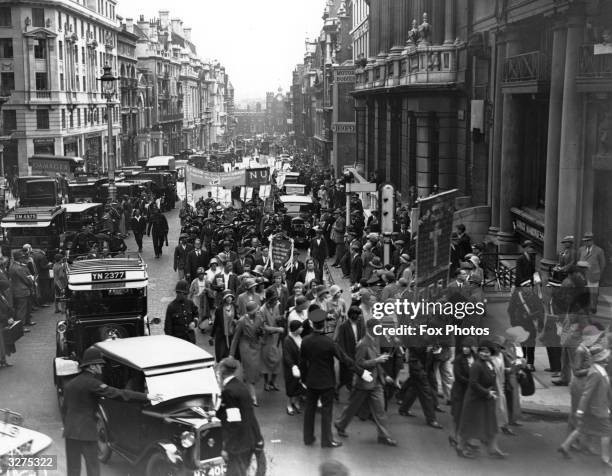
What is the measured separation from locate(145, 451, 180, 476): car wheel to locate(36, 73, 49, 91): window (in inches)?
2632

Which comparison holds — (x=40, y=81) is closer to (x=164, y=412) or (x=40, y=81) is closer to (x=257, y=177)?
(x=257, y=177)

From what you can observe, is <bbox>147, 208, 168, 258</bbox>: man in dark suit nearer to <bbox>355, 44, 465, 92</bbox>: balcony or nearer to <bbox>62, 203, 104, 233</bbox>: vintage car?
<bbox>62, 203, 104, 233</bbox>: vintage car

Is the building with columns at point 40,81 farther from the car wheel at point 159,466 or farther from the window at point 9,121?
the car wheel at point 159,466

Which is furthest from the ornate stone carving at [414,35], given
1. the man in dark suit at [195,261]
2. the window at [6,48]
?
the window at [6,48]

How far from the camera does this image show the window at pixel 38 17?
71250 mm

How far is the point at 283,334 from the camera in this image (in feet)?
48.9

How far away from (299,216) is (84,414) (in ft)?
84.9

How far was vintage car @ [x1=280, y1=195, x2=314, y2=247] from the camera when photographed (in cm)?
3229

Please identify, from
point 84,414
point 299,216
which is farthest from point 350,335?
point 299,216

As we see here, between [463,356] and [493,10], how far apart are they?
56.9ft

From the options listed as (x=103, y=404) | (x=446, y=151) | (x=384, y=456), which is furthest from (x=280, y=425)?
(x=446, y=151)

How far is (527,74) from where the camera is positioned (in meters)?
22.5

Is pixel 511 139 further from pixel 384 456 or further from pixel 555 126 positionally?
pixel 384 456

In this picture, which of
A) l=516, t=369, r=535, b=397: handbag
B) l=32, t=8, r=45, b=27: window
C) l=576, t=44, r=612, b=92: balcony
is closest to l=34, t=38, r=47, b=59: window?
l=32, t=8, r=45, b=27: window
